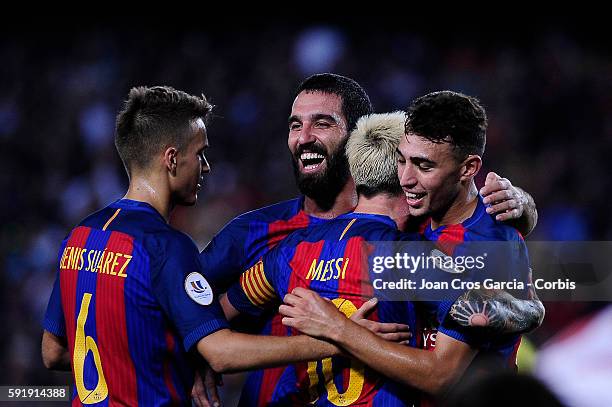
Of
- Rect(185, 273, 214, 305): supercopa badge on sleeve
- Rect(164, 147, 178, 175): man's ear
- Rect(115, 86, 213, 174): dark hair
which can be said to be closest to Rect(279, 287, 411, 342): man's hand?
Rect(185, 273, 214, 305): supercopa badge on sleeve

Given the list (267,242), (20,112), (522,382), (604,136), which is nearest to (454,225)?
(267,242)

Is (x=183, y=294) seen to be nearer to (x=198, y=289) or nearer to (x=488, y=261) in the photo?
(x=198, y=289)

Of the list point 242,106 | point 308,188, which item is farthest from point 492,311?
point 242,106

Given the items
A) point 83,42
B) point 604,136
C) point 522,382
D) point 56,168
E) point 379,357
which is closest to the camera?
point 522,382

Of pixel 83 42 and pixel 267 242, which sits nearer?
pixel 267 242

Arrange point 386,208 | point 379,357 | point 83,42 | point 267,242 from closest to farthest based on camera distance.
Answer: point 379,357 → point 386,208 → point 267,242 → point 83,42

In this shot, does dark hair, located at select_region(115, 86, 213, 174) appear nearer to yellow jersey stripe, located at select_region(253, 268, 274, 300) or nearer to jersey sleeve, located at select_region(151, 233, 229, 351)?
jersey sleeve, located at select_region(151, 233, 229, 351)

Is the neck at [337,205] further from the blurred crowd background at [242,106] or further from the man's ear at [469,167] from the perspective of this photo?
the blurred crowd background at [242,106]

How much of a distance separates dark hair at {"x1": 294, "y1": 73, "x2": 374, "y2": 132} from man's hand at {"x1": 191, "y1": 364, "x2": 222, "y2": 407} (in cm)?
146

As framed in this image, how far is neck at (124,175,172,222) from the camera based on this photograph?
3.72 meters

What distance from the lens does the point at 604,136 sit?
30.0ft

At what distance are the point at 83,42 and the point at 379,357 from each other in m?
8.59

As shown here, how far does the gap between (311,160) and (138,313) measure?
129 cm

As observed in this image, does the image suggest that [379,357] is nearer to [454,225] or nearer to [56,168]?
[454,225]
